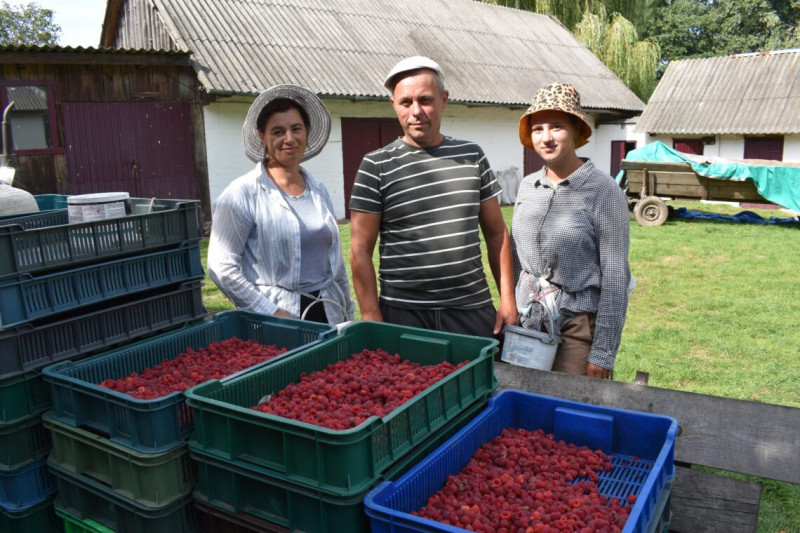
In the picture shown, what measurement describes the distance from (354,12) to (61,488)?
55.2 ft

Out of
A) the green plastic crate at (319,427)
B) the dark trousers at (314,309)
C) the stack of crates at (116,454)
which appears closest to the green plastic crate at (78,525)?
the stack of crates at (116,454)

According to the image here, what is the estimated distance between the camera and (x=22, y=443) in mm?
2088

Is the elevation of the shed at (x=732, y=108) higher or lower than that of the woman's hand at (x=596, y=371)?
A: higher

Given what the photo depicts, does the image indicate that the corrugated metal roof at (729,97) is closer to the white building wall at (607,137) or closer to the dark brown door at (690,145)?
the dark brown door at (690,145)

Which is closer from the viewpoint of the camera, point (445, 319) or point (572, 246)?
point (572, 246)

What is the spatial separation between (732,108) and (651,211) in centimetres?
811

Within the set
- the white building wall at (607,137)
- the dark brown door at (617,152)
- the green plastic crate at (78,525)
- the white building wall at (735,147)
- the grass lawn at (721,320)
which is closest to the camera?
the green plastic crate at (78,525)

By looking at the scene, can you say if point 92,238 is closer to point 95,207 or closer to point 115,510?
point 95,207

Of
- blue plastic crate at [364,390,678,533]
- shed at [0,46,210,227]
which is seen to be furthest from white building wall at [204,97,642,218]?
blue plastic crate at [364,390,678,533]

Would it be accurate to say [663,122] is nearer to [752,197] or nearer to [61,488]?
[752,197]

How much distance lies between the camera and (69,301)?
217 centimetres

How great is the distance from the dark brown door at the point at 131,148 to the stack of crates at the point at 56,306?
380 inches

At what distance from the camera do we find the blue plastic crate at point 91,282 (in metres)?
2.01

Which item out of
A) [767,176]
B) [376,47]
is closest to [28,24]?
[376,47]
